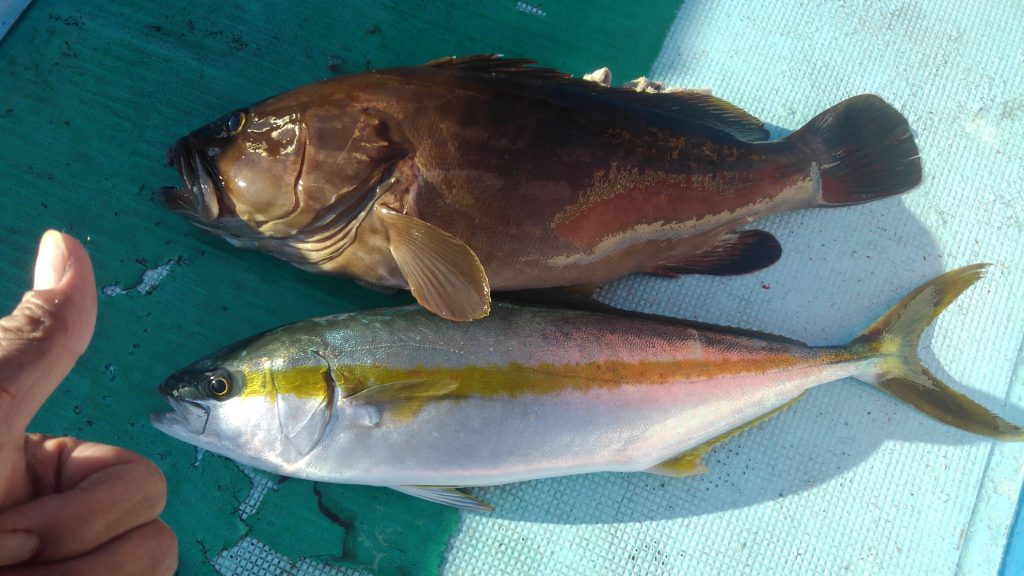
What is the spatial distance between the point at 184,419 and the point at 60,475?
0.48m

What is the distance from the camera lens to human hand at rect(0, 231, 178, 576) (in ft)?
4.79

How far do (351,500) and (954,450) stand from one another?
7.69 ft

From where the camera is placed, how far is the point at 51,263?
1610 millimetres

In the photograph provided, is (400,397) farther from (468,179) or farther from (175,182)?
(175,182)

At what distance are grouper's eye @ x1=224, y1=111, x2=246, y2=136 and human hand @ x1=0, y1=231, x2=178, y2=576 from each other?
0.66 metres

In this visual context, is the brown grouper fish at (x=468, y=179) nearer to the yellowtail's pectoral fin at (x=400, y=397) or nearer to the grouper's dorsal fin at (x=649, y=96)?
the grouper's dorsal fin at (x=649, y=96)

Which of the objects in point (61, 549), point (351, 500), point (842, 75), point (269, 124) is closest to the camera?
point (61, 549)

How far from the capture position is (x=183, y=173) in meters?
2.18

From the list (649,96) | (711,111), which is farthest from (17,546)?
(711,111)

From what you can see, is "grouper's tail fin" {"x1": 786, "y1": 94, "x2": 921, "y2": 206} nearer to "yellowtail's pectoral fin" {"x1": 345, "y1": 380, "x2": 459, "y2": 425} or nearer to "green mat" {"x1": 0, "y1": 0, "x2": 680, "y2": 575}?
"green mat" {"x1": 0, "y1": 0, "x2": 680, "y2": 575}

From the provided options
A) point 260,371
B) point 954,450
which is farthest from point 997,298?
point 260,371

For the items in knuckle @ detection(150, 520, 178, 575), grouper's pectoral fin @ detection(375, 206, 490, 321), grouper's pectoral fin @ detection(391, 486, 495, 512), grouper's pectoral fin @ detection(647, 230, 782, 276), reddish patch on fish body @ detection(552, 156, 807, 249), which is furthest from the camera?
grouper's pectoral fin @ detection(647, 230, 782, 276)

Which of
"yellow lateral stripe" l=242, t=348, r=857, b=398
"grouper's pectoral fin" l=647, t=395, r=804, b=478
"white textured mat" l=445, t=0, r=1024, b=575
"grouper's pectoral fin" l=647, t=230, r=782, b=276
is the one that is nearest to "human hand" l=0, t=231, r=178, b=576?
"yellow lateral stripe" l=242, t=348, r=857, b=398

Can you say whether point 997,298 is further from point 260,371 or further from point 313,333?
point 260,371
